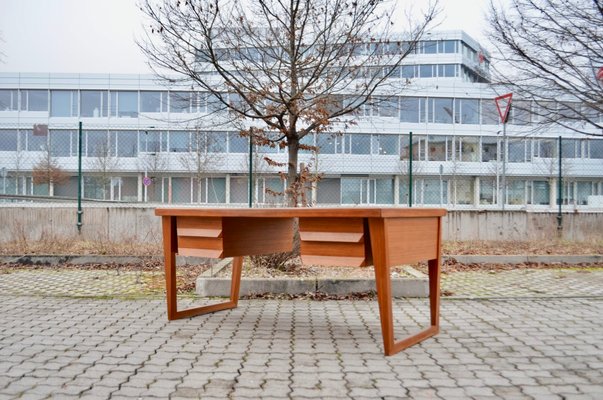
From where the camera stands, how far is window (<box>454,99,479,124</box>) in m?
39.2

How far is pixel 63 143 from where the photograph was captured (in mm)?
14211

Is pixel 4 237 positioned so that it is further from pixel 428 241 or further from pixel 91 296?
pixel 428 241

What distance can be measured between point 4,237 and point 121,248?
237 cm

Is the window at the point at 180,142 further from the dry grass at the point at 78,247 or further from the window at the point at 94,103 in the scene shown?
the window at the point at 94,103

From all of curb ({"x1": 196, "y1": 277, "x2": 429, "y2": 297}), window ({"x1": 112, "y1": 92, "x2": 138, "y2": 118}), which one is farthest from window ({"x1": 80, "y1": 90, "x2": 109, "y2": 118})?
curb ({"x1": 196, "y1": 277, "x2": 429, "y2": 297})

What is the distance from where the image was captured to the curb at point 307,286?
616cm

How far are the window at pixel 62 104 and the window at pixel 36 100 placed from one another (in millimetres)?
462

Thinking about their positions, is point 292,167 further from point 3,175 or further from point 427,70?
point 427,70

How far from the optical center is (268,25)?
320 inches

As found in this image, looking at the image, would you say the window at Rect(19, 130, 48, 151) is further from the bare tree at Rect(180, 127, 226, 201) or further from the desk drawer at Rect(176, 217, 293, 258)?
the desk drawer at Rect(176, 217, 293, 258)

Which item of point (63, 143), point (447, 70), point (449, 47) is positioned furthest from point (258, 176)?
point (449, 47)

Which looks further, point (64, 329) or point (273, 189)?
point (273, 189)

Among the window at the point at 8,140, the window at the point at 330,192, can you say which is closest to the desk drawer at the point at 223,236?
the window at the point at 330,192

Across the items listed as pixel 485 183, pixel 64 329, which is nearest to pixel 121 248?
pixel 64 329
